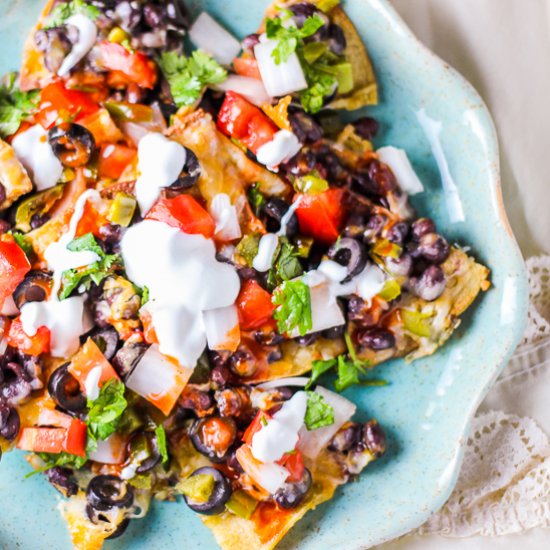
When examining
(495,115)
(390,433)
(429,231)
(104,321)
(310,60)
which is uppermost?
(310,60)

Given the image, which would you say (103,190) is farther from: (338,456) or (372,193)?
(338,456)

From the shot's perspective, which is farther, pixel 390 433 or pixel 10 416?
pixel 390 433

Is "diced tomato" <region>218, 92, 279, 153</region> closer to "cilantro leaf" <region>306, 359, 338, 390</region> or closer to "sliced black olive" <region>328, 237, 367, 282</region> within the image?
"sliced black olive" <region>328, 237, 367, 282</region>

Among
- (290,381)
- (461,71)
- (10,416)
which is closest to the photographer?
(10,416)

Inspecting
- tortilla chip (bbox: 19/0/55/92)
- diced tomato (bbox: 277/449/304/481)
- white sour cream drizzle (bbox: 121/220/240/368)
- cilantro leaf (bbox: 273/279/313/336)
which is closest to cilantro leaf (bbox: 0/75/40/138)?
tortilla chip (bbox: 19/0/55/92)

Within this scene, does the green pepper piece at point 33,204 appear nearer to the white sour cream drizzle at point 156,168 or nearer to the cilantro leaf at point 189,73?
the white sour cream drizzle at point 156,168

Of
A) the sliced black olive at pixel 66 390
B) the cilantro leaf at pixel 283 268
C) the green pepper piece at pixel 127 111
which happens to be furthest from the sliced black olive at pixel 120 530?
the green pepper piece at pixel 127 111

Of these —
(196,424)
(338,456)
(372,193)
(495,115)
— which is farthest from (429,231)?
(196,424)

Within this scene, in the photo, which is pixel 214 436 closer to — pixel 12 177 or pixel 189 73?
pixel 12 177
